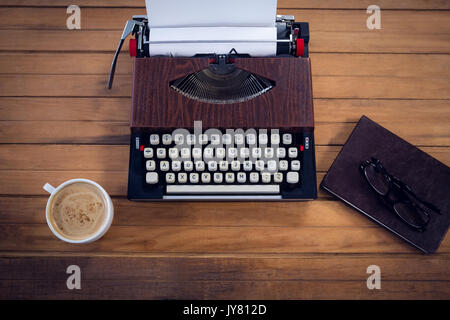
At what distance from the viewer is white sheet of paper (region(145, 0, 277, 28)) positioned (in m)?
1.03

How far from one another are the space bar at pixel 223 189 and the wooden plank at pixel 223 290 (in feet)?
0.90

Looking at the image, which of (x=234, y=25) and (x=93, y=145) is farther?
(x=93, y=145)

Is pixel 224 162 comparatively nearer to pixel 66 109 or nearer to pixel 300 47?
pixel 300 47

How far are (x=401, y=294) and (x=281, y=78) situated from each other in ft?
2.40

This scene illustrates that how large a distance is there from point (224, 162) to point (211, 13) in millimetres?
429

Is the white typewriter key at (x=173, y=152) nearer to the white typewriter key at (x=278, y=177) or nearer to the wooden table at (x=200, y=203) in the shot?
the wooden table at (x=200, y=203)

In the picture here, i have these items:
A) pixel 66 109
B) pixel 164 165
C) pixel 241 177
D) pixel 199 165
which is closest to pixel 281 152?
pixel 241 177

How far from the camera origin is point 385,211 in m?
1.10

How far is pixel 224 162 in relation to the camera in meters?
1.08

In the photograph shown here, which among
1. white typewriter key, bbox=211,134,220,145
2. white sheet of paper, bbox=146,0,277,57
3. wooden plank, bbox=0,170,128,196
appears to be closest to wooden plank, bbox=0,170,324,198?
wooden plank, bbox=0,170,128,196

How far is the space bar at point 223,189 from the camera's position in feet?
3.56

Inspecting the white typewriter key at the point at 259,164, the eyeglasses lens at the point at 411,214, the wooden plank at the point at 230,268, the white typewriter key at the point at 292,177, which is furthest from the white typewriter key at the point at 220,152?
the eyeglasses lens at the point at 411,214
